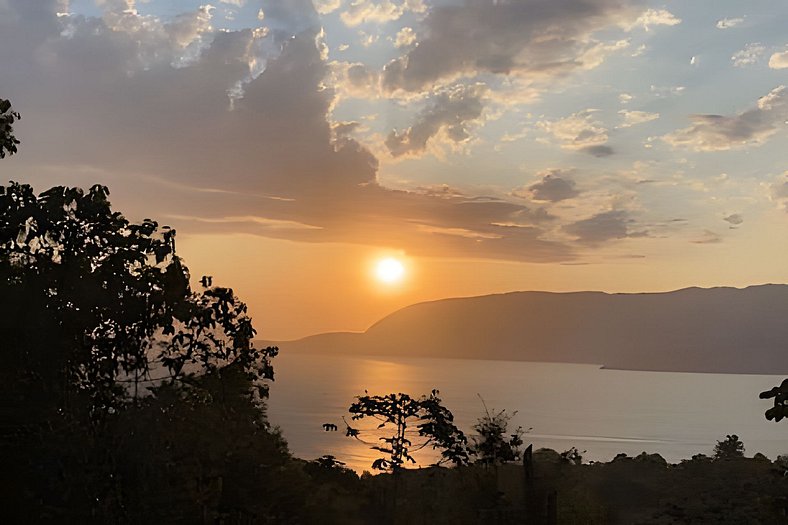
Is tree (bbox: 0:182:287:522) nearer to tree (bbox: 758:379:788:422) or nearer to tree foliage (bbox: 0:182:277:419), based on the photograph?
tree foliage (bbox: 0:182:277:419)

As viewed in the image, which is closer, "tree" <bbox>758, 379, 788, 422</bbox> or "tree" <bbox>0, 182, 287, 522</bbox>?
"tree" <bbox>758, 379, 788, 422</bbox>

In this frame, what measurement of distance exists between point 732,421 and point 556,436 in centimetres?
5916

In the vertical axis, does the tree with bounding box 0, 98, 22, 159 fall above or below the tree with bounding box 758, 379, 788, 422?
above

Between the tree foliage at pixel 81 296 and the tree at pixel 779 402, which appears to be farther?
the tree foliage at pixel 81 296

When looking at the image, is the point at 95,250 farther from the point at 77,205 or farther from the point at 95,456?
the point at 95,456

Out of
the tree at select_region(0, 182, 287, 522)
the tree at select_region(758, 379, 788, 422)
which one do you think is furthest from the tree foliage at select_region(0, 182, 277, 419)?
the tree at select_region(758, 379, 788, 422)

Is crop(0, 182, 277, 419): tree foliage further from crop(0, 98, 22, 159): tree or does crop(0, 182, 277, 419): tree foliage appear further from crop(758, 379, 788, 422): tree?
crop(758, 379, 788, 422): tree

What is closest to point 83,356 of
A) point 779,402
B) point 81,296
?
point 81,296

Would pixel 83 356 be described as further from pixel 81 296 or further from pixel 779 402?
pixel 779 402

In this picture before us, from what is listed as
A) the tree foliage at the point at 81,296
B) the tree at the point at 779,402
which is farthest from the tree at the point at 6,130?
the tree at the point at 779,402

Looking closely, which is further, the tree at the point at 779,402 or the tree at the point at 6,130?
the tree at the point at 6,130

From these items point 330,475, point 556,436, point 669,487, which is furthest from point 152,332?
point 556,436

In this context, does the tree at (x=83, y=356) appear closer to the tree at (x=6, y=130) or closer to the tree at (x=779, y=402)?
the tree at (x=6, y=130)

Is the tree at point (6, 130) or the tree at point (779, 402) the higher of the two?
the tree at point (6, 130)
